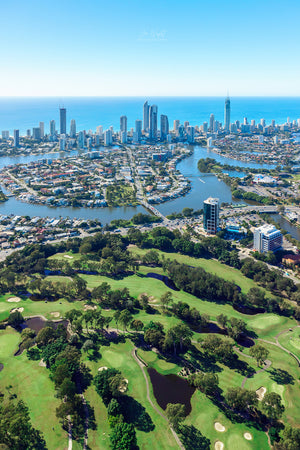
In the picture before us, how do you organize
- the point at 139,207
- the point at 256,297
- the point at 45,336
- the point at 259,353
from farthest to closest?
the point at 139,207 < the point at 256,297 < the point at 45,336 < the point at 259,353

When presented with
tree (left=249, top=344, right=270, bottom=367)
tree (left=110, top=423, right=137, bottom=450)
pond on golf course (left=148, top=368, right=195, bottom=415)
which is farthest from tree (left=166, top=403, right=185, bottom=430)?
tree (left=249, top=344, right=270, bottom=367)

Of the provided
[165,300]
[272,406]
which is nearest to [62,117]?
[165,300]

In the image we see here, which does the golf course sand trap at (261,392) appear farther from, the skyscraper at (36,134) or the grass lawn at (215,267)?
the skyscraper at (36,134)

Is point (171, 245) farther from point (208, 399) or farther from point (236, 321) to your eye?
point (208, 399)

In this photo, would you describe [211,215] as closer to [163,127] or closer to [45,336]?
[45,336]

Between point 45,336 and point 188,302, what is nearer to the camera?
point 45,336
